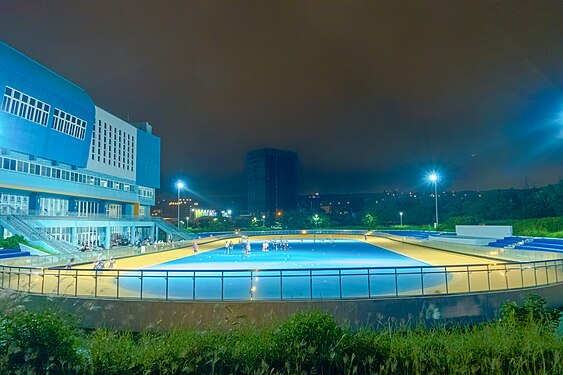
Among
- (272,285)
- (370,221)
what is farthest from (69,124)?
(370,221)

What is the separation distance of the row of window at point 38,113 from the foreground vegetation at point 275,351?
124 ft

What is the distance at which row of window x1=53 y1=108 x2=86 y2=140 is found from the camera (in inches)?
1663

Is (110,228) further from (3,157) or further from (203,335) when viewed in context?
(203,335)

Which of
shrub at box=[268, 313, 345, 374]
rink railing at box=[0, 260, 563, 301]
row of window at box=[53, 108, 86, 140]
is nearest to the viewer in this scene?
shrub at box=[268, 313, 345, 374]

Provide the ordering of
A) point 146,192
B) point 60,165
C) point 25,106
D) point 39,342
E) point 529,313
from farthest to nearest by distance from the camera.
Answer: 1. point 146,192
2. point 60,165
3. point 25,106
4. point 529,313
5. point 39,342

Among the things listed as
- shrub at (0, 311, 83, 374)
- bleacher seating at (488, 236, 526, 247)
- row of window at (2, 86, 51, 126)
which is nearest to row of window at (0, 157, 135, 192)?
row of window at (2, 86, 51, 126)

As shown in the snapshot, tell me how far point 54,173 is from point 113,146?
568 inches

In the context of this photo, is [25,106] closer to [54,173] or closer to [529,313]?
[54,173]

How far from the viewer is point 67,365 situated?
5488mm

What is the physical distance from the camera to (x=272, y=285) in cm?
1171

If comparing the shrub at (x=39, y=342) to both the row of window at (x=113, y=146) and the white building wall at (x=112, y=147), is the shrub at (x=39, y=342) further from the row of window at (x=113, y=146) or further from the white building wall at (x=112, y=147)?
the row of window at (x=113, y=146)

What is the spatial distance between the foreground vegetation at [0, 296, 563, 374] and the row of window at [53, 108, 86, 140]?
141 ft

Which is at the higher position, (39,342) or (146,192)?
(146,192)

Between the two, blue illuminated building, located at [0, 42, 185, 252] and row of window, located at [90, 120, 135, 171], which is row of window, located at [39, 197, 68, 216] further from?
row of window, located at [90, 120, 135, 171]
